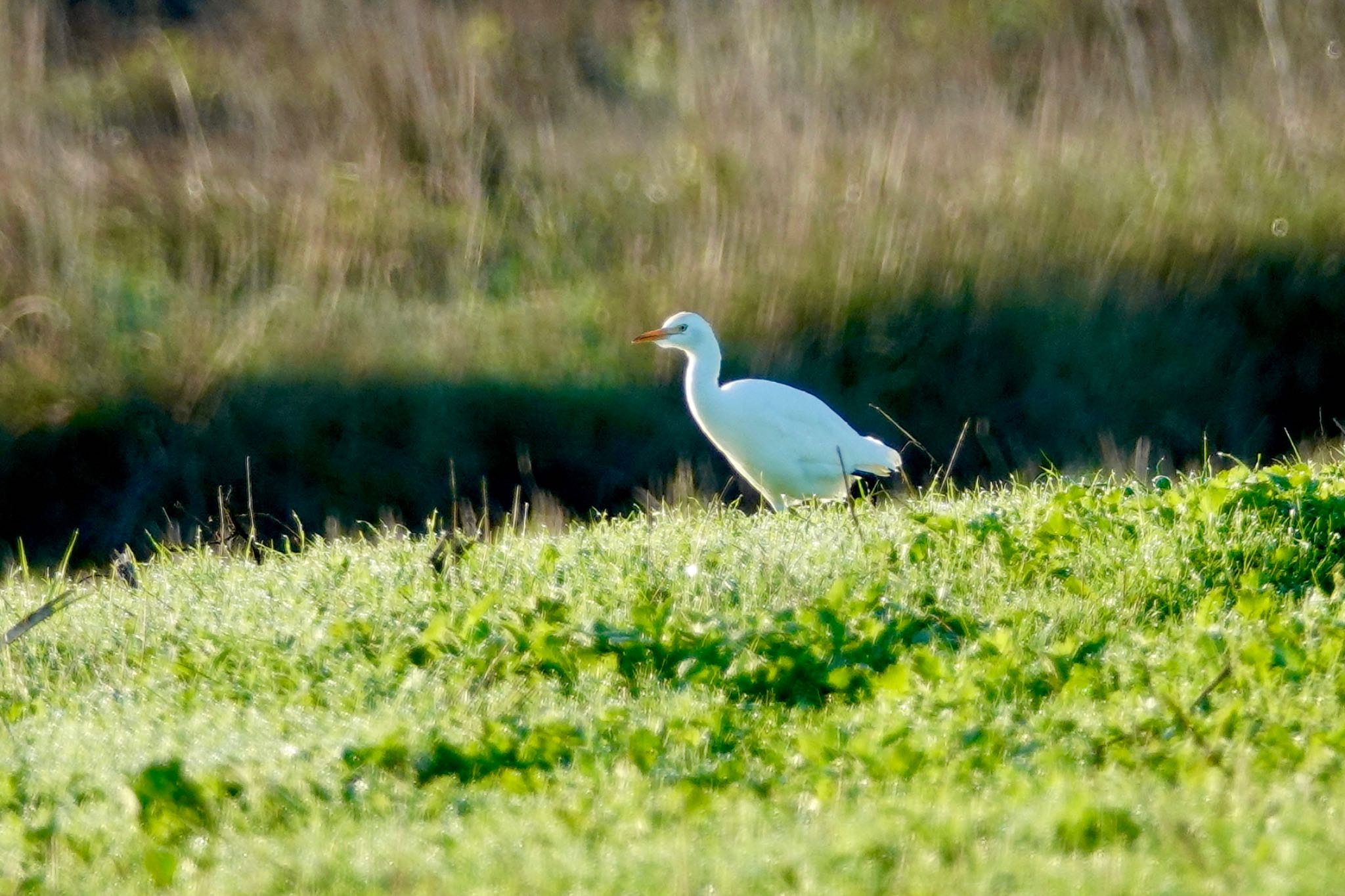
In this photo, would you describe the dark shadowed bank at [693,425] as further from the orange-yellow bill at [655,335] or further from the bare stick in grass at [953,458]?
the orange-yellow bill at [655,335]

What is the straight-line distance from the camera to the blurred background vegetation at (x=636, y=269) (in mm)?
9930

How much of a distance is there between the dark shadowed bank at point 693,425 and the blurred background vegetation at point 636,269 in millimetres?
22

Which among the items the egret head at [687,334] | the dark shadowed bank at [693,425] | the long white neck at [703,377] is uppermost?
Answer: the egret head at [687,334]

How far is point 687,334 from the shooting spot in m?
7.70

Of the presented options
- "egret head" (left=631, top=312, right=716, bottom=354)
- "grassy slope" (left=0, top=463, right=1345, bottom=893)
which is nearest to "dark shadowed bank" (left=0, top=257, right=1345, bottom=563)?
"egret head" (left=631, top=312, right=716, bottom=354)

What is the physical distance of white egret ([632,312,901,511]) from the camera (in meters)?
7.27

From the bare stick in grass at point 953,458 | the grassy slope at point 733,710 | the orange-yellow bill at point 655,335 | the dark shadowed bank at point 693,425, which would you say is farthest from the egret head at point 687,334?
the grassy slope at point 733,710

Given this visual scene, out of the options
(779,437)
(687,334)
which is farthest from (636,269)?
(779,437)

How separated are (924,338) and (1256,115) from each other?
310 cm

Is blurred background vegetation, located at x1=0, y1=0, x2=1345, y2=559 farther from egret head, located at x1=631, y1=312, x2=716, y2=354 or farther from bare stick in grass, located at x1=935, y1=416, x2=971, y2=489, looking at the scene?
egret head, located at x1=631, y1=312, x2=716, y2=354

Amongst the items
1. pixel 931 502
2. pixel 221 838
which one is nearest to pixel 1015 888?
pixel 221 838

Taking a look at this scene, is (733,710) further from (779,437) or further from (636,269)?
(636,269)

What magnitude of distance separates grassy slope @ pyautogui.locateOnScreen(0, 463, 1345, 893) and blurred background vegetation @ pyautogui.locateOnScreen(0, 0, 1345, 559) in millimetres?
3894

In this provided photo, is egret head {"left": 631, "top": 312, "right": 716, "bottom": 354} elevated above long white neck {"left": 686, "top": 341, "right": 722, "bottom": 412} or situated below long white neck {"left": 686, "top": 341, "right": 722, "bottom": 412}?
above
